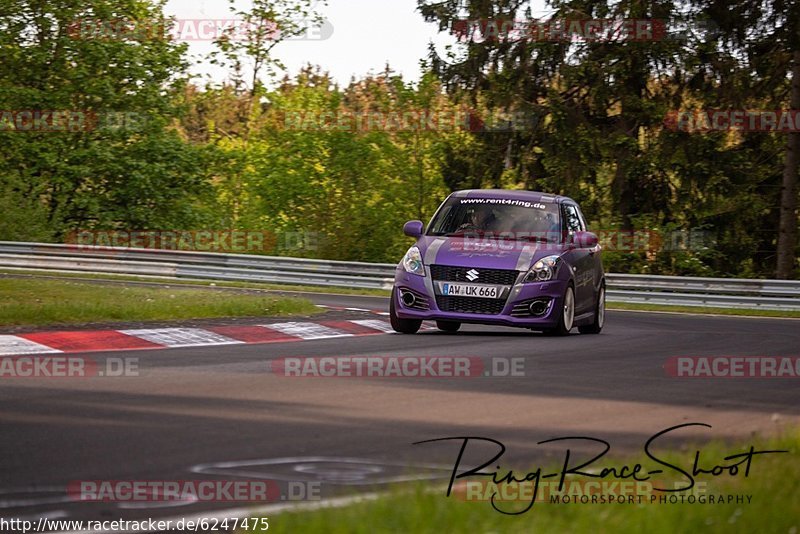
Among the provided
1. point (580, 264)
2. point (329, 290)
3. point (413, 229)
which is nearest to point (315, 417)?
point (413, 229)

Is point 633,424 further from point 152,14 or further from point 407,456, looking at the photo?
point 152,14

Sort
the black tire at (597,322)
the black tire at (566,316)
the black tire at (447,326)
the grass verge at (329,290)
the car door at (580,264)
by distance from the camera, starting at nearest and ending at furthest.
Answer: the black tire at (566,316) → the car door at (580,264) → the black tire at (447,326) → the black tire at (597,322) → the grass verge at (329,290)

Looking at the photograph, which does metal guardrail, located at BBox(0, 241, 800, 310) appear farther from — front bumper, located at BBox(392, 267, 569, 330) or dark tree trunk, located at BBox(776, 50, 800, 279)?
front bumper, located at BBox(392, 267, 569, 330)

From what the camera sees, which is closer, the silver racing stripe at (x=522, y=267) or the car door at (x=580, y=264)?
the silver racing stripe at (x=522, y=267)

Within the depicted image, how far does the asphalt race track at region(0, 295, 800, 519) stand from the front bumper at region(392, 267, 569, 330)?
5.41 feet

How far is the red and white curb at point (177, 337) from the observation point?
462 inches

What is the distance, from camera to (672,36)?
118ft

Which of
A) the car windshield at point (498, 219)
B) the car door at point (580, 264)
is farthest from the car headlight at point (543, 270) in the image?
the car windshield at point (498, 219)

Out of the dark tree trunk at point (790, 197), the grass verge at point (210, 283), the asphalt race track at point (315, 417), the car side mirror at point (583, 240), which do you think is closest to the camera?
the asphalt race track at point (315, 417)

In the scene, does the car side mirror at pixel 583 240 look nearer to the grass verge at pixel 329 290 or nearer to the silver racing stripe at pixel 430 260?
the silver racing stripe at pixel 430 260

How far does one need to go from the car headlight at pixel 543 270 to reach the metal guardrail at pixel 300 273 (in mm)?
14006

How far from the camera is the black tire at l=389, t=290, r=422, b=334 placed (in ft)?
48.9

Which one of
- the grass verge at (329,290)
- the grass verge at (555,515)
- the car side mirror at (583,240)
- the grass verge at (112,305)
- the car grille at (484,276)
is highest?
the car side mirror at (583,240)

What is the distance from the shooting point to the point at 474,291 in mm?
14320
